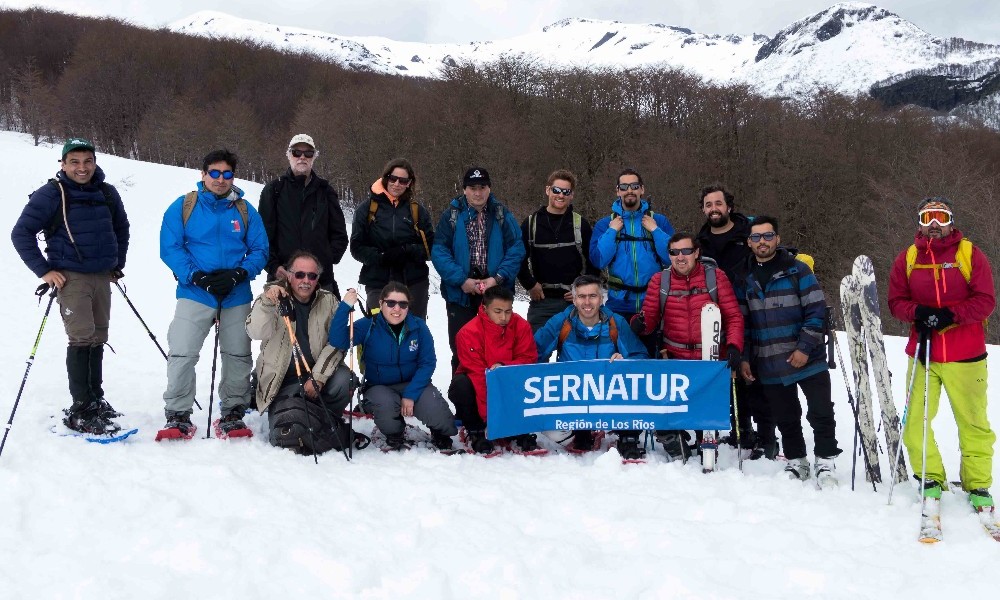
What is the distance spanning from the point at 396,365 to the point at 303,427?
92 centimetres

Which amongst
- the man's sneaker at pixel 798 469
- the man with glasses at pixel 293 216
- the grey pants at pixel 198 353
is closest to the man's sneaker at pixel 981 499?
the man's sneaker at pixel 798 469

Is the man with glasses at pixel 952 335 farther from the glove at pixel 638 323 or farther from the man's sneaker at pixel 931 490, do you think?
the glove at pixel 638 323

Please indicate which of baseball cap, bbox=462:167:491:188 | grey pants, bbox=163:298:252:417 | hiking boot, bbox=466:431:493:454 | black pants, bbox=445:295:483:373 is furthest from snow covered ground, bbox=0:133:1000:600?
baseball cap, bbox=462:167:491:188

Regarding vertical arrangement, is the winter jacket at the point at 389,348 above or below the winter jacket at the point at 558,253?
below

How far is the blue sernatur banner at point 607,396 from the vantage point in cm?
516

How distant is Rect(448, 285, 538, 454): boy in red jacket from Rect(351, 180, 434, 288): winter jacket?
0.97 meters

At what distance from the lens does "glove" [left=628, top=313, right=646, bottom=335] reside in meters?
5.53

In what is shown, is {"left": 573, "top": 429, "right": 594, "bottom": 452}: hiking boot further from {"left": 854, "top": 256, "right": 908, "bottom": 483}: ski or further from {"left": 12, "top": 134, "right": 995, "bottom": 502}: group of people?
{"left": 854, "top": 256, "right": 908, "bottom": 483}: ski

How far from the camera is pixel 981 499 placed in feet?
13.6

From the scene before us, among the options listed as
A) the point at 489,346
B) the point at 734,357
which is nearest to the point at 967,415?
the point at 734,357

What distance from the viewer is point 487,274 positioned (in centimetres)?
626

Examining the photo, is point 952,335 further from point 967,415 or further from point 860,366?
point 860,366

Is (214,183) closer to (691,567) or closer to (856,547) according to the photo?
(691,567)

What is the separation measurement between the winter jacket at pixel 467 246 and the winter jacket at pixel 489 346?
62 cm
